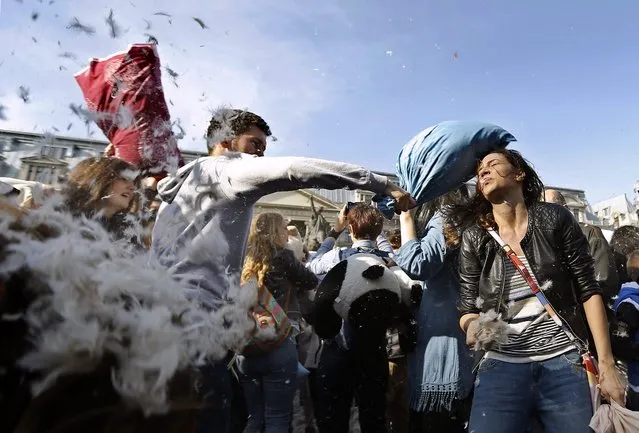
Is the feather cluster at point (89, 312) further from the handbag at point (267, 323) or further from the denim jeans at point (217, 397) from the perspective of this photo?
the handbag at point (267, 323)

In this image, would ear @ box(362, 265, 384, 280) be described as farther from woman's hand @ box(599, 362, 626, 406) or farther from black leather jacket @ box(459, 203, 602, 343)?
woman's hand @ box(599, 362, 626, 406)

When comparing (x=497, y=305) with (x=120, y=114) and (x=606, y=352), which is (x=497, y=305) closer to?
(x=606, y=352)

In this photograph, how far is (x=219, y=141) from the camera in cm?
227

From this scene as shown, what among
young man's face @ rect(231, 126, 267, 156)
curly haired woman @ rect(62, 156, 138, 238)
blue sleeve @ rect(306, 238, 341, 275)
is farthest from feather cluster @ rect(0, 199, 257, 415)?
blue sleeve @ rect(306, 238, 341, 275)

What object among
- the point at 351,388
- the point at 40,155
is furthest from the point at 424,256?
the point at 40,155

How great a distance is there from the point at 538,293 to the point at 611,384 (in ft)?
1.38

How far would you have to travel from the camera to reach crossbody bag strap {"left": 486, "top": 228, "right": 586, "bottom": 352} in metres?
1.97

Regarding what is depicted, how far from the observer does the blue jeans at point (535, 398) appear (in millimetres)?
1900

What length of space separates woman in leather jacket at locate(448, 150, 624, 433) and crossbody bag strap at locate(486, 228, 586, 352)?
0.07ft

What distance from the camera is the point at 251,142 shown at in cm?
229

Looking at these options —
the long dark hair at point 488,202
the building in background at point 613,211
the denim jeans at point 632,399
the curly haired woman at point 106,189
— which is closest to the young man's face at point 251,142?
the curly haired woman at point 106,189

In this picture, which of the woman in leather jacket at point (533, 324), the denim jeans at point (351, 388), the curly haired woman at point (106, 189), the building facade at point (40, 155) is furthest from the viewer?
the denim jeans at point (351, 388)

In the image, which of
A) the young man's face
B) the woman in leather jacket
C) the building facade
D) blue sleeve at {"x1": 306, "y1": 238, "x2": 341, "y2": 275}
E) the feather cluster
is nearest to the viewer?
the feather cluster

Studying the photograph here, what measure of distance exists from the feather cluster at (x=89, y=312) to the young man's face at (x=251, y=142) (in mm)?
1283
